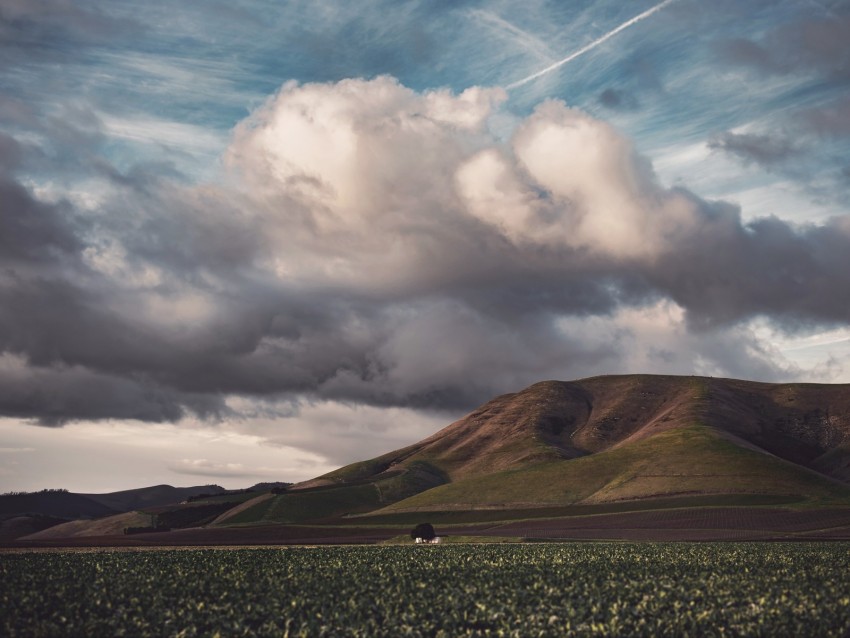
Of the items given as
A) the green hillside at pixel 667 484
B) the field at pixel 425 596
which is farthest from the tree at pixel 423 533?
the green hillside at pixel 667 484

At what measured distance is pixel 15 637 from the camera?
33.0 metres

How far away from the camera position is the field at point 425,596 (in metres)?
34.0

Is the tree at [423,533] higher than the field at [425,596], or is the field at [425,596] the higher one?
the field at [425,596]

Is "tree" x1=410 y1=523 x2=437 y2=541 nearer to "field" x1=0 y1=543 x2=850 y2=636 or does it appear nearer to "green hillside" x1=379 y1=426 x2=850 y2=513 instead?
"field" x1=0 y1=543 x2=850 y2=636

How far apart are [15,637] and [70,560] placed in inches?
1001

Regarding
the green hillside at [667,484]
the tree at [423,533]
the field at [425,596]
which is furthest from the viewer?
the green hillside at [667,484]

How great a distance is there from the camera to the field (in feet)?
112

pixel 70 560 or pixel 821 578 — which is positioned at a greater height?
pixel 70 560

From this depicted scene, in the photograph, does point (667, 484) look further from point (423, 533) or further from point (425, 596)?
point (425, 596)

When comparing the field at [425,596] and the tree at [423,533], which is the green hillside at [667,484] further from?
the field at [425,596]

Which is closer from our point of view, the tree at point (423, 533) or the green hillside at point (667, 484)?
the tree at point (423, 533)

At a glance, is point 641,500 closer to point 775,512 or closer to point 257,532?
point 775,512

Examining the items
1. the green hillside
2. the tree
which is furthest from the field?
the green hillside

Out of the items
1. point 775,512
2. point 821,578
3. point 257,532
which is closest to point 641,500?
point 775,512
